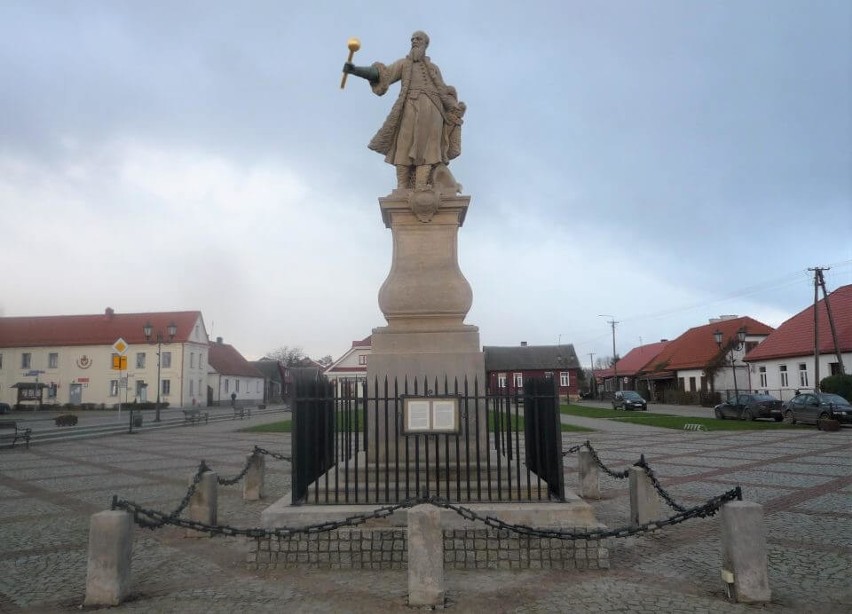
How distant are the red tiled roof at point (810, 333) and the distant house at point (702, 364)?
407 cm

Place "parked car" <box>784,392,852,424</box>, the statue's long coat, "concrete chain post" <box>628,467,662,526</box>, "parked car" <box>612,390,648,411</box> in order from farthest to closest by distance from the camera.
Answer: "parked car" <box>612,390,648,411</box> → "parked car" <box>784,392,852,424</box> → the statue's long coat → "concrete chain post" <box>628,467,662,526</box>

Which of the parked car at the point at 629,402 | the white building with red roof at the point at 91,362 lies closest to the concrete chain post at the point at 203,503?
the parked car at the point at 629,402

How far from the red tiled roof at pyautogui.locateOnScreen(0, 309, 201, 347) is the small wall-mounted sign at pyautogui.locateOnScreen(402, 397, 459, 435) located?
5276 centimetres

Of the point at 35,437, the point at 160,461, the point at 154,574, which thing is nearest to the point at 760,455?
the point at 154,574

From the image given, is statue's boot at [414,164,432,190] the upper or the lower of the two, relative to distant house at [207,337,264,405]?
upper

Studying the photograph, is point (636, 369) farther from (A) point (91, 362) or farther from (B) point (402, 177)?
(B) point (402, 177)

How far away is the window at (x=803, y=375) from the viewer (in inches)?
1422

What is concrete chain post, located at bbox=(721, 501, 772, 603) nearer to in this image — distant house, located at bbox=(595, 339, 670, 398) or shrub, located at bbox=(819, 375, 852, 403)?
shrub, located at bbox=(819, 375, 852, 403)

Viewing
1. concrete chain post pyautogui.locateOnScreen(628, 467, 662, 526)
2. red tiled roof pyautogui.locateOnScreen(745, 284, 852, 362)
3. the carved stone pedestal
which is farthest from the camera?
red tiled roof pyautogui.locateOnScreen(745, 284, 852, 362)

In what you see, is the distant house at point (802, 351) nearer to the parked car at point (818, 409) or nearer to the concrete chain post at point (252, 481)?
the parked car at point (818, 409)

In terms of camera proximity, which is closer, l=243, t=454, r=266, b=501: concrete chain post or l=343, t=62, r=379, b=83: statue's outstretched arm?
l=343, t=62, r=379, b=83: statue's outstretched arm

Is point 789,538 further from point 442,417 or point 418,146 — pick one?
point 418,146

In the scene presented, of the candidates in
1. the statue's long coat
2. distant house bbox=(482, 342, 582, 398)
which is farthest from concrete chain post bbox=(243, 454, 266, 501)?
distant house bbox=(482, 342, 582, 398)

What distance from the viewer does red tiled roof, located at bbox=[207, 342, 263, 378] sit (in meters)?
64.3
